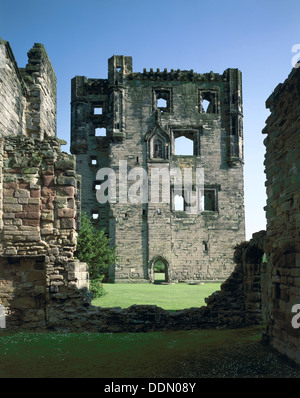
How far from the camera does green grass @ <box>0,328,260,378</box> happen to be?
5625 millimetres

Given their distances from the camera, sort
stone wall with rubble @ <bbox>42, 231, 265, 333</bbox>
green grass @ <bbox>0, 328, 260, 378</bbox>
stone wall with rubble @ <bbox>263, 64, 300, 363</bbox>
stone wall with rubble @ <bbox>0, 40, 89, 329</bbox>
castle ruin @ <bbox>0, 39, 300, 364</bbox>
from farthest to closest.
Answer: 1. stone wall with rubble @ <bbox>42, 231, 265, 333</bbox>
2. stone wall with rubble @ <bbox>0, 40, 89, 329</bbox>
3. castle ruin @ <bbox>0, 39, 300, 364</bbox>
4. stone wall with rubble @ <bbox>263, 64, 300, 363</bbox>
5. green grass @ <bbox>0, 328, 260, 378</bbox>

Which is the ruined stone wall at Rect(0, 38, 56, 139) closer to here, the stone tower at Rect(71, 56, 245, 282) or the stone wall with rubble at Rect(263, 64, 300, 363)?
the stone wall with rubble at Rect(263, 64, 300, 363)

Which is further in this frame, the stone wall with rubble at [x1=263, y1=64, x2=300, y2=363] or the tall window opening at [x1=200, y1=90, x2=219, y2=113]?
the tall window opening at [x1=200, y1=90, x2=219, y2=113]

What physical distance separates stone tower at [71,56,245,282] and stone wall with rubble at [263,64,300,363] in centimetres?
1577

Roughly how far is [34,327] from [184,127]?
18513mm

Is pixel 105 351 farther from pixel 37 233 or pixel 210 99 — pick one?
pixel 210 99

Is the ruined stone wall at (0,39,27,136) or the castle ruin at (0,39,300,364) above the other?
the ruined stone wall at (0,39,27,136)

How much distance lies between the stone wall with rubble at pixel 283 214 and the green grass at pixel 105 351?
139 cm

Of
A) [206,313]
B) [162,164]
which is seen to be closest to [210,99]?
[162,164]

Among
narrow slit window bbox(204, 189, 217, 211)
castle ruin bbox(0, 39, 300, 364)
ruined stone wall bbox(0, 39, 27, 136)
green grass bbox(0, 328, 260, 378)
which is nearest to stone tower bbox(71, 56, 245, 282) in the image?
narrow slit window bbox(204, 189, 217, 211)

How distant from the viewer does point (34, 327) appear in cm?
801

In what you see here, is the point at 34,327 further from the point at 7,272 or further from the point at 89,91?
the point at 89,91

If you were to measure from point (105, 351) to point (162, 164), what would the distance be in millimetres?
17560
